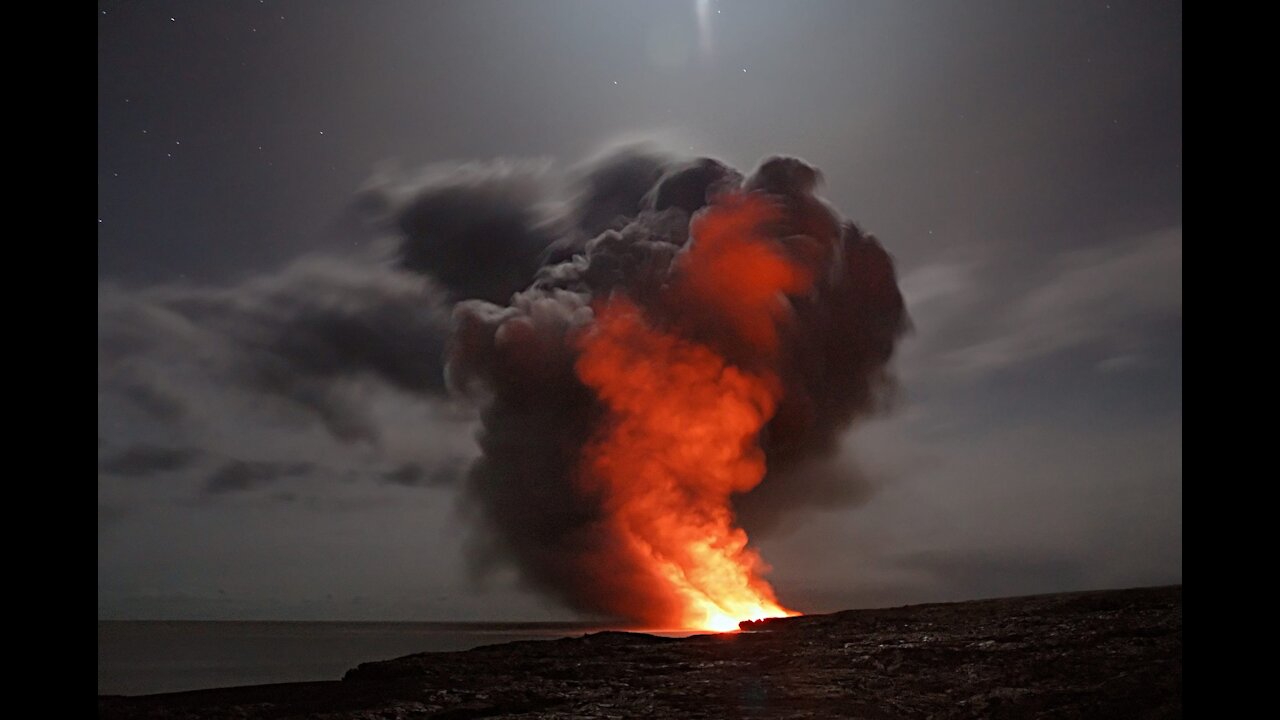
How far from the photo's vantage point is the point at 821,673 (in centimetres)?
2567

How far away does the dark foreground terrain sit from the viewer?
22.5 metres

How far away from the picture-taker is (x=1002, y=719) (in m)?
21.8

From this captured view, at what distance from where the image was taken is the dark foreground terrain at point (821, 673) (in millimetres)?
22469

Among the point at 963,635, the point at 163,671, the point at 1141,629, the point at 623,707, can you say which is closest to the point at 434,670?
the point at 623,707
